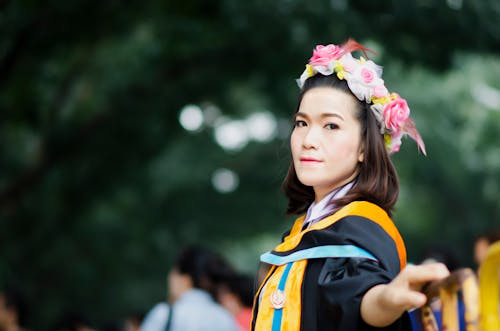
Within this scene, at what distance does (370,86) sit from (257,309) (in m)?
0.73

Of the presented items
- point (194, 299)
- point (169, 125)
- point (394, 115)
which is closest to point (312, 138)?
point (394, 115)

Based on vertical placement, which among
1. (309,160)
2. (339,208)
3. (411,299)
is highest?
(309,160)

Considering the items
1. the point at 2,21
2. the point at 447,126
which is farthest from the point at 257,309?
the point at 447,126

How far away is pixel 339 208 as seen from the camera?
2289 mm

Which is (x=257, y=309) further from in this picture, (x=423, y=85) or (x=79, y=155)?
(x=423, y=85)

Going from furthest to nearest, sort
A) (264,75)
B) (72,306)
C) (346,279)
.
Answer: (72,306)
(264,75)
(346,279)

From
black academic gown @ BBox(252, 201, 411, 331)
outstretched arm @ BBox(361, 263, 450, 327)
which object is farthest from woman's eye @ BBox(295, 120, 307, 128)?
outstretched arm @ BBox(361, 263, 450, 327)

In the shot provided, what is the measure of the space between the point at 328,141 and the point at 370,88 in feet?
0.73

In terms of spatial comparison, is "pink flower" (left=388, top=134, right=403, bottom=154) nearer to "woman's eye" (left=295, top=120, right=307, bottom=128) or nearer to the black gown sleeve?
"woman's eye" (left=295, top=120, right=307, bottom=128)

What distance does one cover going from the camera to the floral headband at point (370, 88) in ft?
7.89

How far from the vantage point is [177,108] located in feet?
29.1

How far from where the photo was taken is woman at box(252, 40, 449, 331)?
1.99 metres

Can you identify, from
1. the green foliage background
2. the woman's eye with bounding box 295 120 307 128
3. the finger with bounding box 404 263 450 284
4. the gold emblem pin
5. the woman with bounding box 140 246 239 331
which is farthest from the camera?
the green foliage background

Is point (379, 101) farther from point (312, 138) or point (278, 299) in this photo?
point (278, 299)
